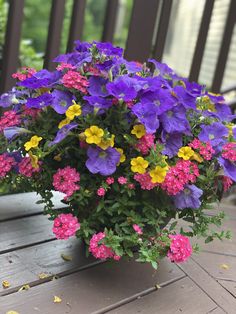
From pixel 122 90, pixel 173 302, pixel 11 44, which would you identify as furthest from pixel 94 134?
pixel 11 44

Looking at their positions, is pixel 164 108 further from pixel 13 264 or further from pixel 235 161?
pixel 13 264

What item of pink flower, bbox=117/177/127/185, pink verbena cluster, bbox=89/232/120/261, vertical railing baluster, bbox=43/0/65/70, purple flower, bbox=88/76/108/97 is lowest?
pink verbena cluster, bbox=89/232/120/261

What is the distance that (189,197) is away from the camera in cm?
131

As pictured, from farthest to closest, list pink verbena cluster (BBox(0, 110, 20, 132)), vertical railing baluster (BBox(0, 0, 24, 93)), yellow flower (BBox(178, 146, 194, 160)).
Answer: vertical railing baluster (BBox(0, 0, 24, 93))
pink verbena cluster (BBox(0, 110, 20, 132))
yellow flower (BBox(178, 146, 194, 160))

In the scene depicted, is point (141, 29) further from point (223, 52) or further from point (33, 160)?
point (33, 160)

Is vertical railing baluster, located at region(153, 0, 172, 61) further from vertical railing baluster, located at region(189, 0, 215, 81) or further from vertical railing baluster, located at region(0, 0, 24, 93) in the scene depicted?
vertical railing baluster, located at region(0, 0, 24, 93)

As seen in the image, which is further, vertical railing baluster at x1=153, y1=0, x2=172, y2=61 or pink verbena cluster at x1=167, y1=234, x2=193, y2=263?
vertical railing baluster at x1=153, y1=0, x2=172, y2=61

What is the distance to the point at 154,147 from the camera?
4.14 feet

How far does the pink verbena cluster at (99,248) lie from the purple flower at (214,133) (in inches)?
17.4

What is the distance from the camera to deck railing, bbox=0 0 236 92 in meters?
2.05

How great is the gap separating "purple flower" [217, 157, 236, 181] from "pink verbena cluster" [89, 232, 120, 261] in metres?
0.42

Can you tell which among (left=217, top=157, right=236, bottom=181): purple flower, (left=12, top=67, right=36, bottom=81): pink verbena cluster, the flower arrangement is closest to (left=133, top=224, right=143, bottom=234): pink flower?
the flower arrangement

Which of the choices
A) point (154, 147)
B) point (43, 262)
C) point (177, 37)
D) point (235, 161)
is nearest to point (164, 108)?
point (154, 147)

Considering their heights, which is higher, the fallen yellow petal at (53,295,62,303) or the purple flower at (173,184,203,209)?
the purple flower at (173,184,203,209)
